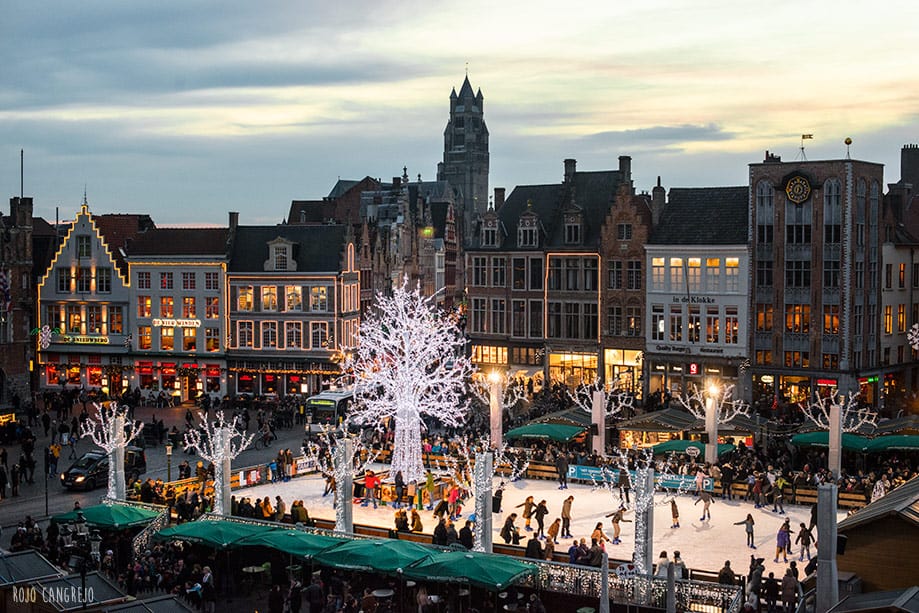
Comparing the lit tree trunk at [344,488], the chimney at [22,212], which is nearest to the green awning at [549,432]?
the lit tree trunk at [344,488]

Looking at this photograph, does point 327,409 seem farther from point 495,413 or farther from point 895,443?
point 895,443

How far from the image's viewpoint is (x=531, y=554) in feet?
102

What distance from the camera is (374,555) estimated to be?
94.8ft

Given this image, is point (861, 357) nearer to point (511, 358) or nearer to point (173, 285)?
point (511, 358)

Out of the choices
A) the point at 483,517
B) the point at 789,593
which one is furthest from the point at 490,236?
the point at 789,593

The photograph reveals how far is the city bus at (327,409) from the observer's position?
56438 millimetres

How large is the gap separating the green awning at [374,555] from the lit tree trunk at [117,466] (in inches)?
448

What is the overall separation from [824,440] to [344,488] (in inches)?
753

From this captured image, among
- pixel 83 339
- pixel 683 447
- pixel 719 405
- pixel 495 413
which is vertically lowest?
pixel 683 447

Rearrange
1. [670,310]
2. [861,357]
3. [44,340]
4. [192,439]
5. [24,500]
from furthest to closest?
[44,340] → [670,310] → [861,357] → [192,439] → [24,500]

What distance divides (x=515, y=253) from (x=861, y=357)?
67.3 feet

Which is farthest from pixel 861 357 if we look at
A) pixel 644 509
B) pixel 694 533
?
pixel 644 509

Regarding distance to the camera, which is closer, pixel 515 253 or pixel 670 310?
pixel 670 310

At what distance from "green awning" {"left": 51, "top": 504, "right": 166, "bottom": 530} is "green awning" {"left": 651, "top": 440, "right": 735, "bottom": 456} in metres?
19.3
